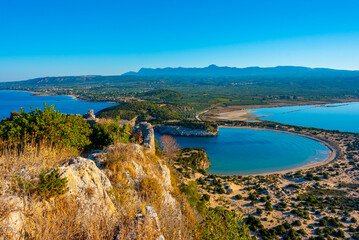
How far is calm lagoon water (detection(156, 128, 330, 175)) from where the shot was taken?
145 ft

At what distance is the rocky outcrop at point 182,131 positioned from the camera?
228ft

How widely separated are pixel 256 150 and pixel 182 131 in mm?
25758

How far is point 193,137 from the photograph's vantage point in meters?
69.8

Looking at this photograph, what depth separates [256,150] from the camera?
183ft

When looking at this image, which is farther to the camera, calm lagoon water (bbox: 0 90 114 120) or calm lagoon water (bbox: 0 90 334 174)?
calm lagoon water (bbox: 0 90 114 120)

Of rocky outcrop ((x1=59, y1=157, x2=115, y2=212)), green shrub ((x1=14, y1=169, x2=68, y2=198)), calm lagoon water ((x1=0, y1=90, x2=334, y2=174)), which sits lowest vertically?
calm lagoon water ((x1=0, y1=90, x2=334, y2=174))

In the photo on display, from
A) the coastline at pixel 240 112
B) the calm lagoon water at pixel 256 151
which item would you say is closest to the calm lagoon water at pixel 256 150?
the calm lagoon water at pixel 256 151

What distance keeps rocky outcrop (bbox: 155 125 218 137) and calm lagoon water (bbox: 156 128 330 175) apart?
6.46ft

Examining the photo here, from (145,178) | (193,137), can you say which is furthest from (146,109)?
(145,178)

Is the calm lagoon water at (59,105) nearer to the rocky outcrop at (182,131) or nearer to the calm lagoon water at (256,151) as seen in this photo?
the rocky outcrop at (182,131)

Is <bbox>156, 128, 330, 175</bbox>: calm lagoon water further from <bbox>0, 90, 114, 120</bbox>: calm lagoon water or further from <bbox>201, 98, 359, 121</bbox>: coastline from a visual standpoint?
<bbox>0, 90, 114, 120</bbox>: calm lagoon water

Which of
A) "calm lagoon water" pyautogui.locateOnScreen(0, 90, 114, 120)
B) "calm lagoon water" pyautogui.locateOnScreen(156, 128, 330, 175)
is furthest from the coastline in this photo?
"calm lagoon water" pyautogui.locateOnScreen(0, 90, 114, 120)

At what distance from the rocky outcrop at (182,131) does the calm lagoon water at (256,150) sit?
1.97m

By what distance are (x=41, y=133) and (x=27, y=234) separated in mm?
7490
